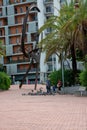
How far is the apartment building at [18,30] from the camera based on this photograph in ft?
303

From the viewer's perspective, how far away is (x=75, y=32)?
112ft

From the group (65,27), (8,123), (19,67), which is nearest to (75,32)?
(65,27)

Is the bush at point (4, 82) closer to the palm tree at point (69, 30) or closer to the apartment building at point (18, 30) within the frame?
the palm tree at point (69, 30)

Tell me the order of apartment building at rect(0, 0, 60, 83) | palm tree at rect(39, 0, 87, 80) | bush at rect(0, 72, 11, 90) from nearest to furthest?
palm tree at rect(39, 0, 87, 80)
bush at rect(0, 72, 11, 90)
apartment building at rect(0, 0, 60, 83)

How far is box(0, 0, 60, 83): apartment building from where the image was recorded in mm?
92312

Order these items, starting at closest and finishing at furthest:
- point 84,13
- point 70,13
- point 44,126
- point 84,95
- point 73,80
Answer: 1. point 44,126
2. point 84,95
3. point 84,13
4. point 70,13
5. point 73,80

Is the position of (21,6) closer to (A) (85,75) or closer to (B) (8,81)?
(B) (8,81)

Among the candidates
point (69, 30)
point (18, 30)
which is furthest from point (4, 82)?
point (18, 30)

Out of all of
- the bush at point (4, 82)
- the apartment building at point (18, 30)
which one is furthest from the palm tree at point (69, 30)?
the apartment building at point (18, 30)

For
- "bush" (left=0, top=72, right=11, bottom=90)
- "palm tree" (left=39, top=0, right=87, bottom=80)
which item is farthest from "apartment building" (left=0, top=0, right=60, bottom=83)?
"palm tree" (left=39, top=0, right=87, bottom=80)

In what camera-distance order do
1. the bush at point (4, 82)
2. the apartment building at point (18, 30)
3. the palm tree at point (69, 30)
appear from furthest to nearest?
the apartment building at point (18, 30)
the bush at point (4, 82)
the palm tree at point (69, 30)

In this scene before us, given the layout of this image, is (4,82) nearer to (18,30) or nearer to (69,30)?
(69,30)

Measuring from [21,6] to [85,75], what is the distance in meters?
67.1

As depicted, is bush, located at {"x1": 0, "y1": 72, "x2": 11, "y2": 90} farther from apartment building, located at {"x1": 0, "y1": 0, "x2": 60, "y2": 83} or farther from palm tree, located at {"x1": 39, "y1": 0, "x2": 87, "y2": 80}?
apartment building, located at {"x1": 0, "y1": 0, "x2": 60, "y2": 83}
